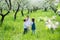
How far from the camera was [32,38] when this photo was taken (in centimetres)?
2116

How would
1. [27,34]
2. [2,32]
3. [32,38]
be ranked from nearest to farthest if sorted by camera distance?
[32,38] < [27,34] < [2,32]

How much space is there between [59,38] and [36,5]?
61.5 metres

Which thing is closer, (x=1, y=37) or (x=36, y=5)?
(x=1, y=37)

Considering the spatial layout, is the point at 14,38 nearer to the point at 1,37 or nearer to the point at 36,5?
the point at 1,37

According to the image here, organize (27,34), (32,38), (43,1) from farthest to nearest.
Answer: (43,1) → (27,34) → (32,38)

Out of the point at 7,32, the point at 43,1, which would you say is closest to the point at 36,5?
the point at 43,1

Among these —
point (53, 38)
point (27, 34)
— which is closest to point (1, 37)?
point (27, 34)

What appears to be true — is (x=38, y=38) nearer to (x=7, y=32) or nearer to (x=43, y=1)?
(x=7, y=32)

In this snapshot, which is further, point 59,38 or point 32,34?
point 32,34

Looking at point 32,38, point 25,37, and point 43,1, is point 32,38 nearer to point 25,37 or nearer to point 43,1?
point 25,37

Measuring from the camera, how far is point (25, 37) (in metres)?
21.6

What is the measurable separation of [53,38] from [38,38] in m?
1.31

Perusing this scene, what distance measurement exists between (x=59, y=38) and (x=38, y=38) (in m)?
1.86

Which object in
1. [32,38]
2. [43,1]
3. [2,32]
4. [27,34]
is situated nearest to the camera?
[32,38]
